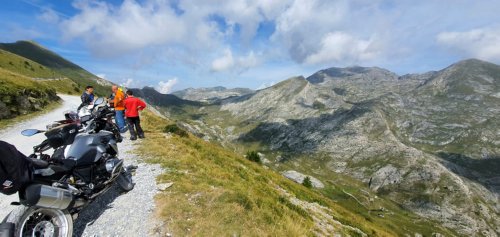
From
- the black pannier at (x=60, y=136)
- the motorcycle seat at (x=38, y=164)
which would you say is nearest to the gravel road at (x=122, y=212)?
the black pannier at (x=60, y=136)

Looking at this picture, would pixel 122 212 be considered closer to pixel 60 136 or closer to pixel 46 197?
pixel 46 197

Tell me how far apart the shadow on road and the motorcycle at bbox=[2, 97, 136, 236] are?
3.24 ft

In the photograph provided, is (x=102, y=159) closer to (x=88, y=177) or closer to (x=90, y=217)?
(x=88, y=177)

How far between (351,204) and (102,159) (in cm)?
20358

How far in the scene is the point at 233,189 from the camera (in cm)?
1426

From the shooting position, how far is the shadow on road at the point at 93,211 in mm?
10297

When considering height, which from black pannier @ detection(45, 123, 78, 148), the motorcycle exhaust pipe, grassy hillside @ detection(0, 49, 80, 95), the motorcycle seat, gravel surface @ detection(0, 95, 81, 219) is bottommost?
gravel surface @ detection(0, 95, 81, 219)

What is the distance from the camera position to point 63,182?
8.95 m

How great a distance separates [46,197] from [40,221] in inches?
28.9

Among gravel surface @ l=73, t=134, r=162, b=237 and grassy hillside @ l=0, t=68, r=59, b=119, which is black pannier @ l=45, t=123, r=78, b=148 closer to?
gravel surface @ l=73, t=134, r=162, b=237

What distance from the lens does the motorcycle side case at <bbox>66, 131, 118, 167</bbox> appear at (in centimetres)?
991

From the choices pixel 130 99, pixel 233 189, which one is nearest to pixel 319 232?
pixel 233 189

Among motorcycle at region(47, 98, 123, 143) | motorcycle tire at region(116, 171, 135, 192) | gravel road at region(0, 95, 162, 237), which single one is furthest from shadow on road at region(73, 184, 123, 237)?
motorcycle at region(47, 98, 123, 143)

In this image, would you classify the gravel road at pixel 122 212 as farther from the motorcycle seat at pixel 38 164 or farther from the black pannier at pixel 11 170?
the black pannier at pixel 11 170
